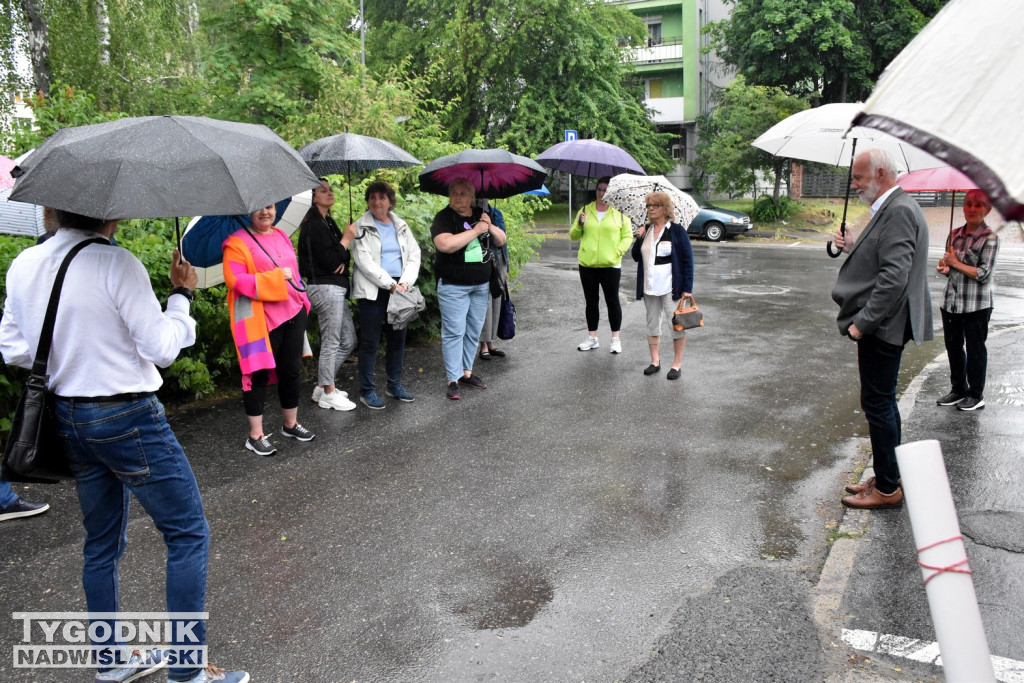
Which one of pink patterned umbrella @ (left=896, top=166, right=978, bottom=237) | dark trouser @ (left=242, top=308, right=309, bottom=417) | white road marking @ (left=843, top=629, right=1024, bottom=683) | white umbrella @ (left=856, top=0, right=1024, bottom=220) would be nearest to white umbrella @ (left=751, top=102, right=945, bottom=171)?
pink patterned umbrella @ (left=896, top=166, right=978, bottom=237)

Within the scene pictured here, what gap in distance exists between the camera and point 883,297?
14.3 feet

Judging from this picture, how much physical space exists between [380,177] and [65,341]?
749cm

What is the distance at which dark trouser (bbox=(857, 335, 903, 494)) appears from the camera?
4520 millimetres

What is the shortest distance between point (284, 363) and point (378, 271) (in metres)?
1.32

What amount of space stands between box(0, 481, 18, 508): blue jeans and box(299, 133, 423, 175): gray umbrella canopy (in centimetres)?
331

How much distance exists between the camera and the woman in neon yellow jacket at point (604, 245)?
8.39 m

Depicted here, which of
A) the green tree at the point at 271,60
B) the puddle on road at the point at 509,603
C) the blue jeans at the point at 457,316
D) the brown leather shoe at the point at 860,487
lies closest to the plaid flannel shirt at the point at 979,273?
the brown leather shoe at the point at 860,487

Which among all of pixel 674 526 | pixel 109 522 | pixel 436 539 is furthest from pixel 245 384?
pixel 674 526

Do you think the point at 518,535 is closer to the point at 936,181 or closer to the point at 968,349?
the point at 968,349

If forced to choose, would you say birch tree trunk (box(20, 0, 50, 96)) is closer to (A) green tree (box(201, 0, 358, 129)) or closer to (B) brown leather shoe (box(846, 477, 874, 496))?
(A) green tree (box(201, 0, 358, 129))

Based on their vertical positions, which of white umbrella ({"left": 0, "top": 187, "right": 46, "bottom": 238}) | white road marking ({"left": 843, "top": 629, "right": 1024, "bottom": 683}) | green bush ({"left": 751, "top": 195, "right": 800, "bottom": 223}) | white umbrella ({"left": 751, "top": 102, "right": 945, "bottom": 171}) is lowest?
white road marking ({"left": 843, "top": 629, "right": 1024, "bottom": 683})

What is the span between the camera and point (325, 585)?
12.8 feet

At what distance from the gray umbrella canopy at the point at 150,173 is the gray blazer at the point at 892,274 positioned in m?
3.18
